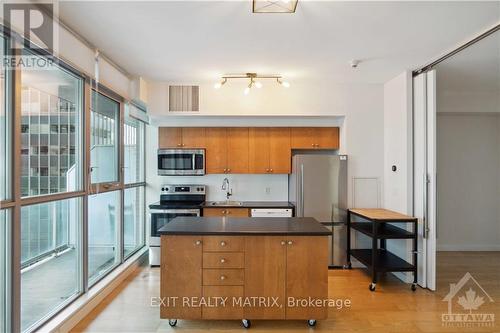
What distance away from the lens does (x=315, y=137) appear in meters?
4.55

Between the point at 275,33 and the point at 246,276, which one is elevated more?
the point at 275,33

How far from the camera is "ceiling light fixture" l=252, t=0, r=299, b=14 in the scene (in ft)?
7.19

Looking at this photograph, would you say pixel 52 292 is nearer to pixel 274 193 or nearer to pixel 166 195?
pixel 166 195

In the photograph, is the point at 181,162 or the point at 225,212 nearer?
the point at 225,212

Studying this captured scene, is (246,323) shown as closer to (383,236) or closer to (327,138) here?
(383,236)

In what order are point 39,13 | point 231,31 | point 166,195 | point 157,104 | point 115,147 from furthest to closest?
point 166,195 → point 157,104 → point 115,147 → point 231,31 → point 39,13

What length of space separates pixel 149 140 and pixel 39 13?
2.69 m

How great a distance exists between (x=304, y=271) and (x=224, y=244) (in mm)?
760

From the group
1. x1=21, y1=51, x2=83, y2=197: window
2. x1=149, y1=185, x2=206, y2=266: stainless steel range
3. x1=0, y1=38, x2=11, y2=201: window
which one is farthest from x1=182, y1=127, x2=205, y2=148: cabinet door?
x1=0, y1=38, x2=11, y2=201: window

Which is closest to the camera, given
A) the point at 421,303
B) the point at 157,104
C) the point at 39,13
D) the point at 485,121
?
the point at 39,13

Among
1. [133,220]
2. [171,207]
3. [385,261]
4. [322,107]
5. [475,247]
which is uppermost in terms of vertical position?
[322,107]

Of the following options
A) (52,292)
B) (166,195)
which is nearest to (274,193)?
(166,195)

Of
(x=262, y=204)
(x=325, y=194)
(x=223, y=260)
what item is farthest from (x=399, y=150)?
(x=223, y=260)

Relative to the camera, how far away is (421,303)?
3.11m
